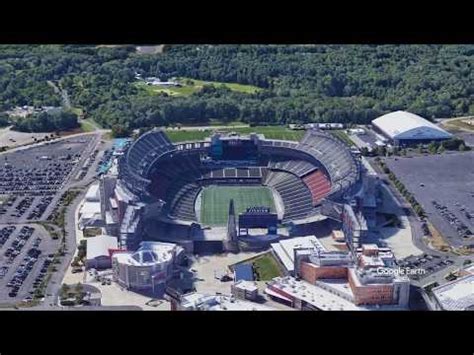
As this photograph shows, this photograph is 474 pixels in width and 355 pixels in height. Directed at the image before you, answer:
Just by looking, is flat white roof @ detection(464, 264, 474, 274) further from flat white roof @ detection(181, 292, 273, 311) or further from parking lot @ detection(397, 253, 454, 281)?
flat white roof @ detection(181, 292, 273, 311)

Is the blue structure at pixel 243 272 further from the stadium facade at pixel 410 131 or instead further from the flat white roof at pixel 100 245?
the stadium facade at pixel 410 131

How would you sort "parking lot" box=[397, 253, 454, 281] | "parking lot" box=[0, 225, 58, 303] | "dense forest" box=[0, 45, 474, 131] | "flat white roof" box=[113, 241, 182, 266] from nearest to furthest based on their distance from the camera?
"parking lot" box=[0, 225, 58, 303] → "flat white roof" box=[113, 241, 182, 266] → "parking lot" box=[397, 253, 454, 281] → "dense forest" box=[0, 45, 474, 131]

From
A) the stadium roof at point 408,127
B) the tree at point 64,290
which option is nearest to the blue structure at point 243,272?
the tree at point 64,290

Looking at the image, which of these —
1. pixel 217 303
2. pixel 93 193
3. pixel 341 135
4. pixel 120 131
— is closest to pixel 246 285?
pixel 217 303

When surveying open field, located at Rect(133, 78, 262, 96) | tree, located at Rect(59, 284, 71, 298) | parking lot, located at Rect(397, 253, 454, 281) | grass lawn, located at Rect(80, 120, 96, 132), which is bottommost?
tree, located at Rect(59, 284, 71, 298)

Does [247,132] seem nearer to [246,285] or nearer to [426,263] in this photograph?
[426,263]
